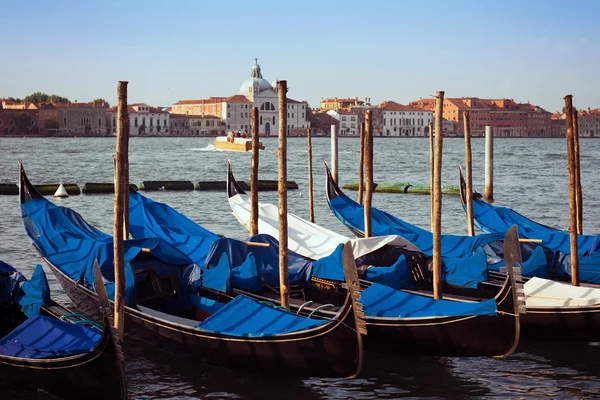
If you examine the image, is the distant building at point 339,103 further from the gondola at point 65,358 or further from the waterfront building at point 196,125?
the gondola at point 65,358

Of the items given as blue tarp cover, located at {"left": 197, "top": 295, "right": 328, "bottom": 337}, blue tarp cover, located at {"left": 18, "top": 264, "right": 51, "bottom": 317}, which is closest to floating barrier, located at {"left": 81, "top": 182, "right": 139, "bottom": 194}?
blue tarp cover, located at {"left": 18, "top": 264, "right": 51, "bottom": 317}

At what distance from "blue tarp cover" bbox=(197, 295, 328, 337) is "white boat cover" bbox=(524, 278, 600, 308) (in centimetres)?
177

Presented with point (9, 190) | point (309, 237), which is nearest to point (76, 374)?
point (309, 237)

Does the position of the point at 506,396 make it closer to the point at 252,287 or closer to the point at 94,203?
the point at 252,287

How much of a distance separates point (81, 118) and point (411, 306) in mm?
70782

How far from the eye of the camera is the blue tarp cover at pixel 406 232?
7.07 metres

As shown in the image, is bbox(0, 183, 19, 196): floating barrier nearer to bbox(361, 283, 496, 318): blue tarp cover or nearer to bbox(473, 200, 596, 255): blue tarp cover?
bbox(473, 200, 596, 255): blue tarp cover

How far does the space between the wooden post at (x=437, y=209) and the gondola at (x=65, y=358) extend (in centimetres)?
223

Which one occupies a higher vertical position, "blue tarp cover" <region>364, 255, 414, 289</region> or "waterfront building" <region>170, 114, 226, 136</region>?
"waterfront building" <region>170, 114, 226, 136</region>

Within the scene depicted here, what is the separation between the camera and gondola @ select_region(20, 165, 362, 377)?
4.85 m

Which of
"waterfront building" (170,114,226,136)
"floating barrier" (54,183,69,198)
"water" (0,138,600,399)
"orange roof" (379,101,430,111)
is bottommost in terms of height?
"water" (0,138,600,399)

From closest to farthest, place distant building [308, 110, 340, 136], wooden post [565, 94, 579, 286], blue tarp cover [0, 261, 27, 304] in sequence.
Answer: blue tarp cover [0, 261, 27, 304] → wooden post [565, 94, 579, 286] → distant building [308, 110, 340, 136]

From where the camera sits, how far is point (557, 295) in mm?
5945

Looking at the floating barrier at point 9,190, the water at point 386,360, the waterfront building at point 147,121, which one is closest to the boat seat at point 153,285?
the water at point 386,360
